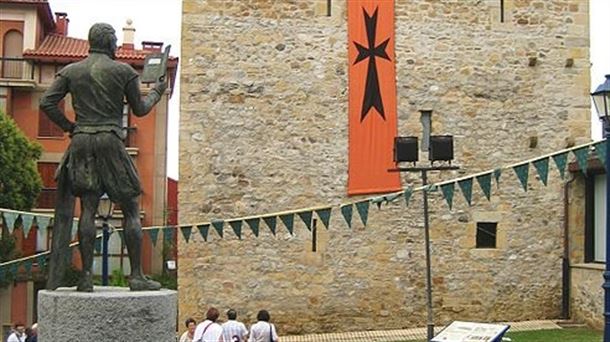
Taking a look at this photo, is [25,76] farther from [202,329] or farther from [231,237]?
[202,329]

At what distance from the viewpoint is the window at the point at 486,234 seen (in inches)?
653

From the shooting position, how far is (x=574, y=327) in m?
15.9

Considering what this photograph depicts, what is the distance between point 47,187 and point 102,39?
2235 centimetres

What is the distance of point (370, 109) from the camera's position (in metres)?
16.3

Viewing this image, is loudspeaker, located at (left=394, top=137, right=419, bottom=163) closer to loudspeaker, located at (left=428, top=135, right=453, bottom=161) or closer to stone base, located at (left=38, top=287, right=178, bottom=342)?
loudspeaker, located at (left=428, top=135, right=453, bottom=161)

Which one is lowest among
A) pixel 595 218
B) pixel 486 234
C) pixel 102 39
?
pixel 486 234

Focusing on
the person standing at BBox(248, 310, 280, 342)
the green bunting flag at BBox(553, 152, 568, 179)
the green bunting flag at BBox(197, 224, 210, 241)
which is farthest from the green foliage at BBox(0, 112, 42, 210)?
the green bunting flag at BBox(553, 152, 568, 179)

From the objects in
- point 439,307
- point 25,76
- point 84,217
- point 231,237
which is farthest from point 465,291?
point 25,76

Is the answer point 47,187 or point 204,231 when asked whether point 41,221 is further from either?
point 47,187

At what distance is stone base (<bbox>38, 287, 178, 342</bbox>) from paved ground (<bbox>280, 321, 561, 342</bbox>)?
31.2 ft

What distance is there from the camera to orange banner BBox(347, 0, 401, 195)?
1630 cm

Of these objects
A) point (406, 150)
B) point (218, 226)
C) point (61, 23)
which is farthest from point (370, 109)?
point (61, 23)

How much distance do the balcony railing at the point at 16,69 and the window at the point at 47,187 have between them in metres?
2.69

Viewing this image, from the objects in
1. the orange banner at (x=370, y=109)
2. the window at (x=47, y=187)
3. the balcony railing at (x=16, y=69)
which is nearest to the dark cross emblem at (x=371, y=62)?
the orange banner at (x=370, y=109)
